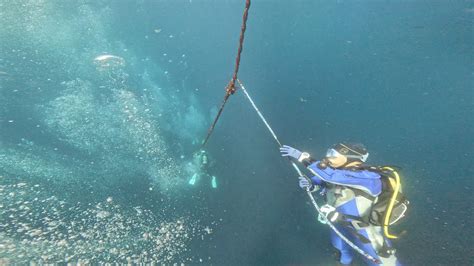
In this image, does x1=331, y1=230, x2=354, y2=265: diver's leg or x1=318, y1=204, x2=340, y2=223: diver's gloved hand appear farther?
x1=331, y1=230, x2=354, y2=265: diver's leg

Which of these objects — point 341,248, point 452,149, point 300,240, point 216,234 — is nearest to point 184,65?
point 216,234

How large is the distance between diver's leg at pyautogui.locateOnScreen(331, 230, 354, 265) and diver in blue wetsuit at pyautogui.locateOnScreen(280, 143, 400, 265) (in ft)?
0.59

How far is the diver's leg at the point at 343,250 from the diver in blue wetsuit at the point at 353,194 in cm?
18

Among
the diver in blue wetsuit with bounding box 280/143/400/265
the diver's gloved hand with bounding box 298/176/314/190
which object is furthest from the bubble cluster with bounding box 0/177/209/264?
the diver in blue wetsuit with bounding box 280/143/400/265

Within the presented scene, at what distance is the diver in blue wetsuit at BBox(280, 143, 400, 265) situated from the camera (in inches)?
127

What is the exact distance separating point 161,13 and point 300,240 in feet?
24.9

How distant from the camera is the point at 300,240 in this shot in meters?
4.33

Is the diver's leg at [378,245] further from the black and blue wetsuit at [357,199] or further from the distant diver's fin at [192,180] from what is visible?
the distant diver's fin at [192,180]

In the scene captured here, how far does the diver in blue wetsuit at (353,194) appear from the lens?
127 inches

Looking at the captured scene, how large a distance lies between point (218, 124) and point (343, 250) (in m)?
3.17

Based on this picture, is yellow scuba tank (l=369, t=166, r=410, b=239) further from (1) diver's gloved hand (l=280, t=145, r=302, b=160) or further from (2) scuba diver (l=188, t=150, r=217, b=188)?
(2) scuba diver (l=188, t=150, r=217, b=188)

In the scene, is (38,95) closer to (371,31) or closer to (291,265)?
(291,265)

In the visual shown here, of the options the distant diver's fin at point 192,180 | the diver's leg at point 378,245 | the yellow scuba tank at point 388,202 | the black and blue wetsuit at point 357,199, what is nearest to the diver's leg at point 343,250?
the black and blue wetsuit at point 357,199

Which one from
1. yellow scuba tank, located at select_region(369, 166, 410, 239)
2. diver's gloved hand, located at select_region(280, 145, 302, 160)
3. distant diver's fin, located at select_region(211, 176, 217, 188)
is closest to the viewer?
yellow scuba tank, located at select_region(369, 166, 410, 239)
